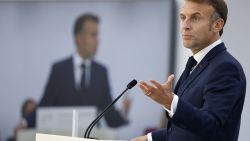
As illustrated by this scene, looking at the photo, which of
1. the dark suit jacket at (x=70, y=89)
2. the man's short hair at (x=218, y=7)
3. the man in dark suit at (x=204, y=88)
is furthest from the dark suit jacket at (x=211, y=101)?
the dark suit jacket at (x=70, y=89)

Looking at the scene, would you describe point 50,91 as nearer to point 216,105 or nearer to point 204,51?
point 204,51

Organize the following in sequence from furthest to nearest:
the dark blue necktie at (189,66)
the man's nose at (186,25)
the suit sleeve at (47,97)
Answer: the suit sleeve at (47,97) → the dark blue necktie at (189,66) → the man's nose at (186,25)

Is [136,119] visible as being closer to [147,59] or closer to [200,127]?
[147,59]

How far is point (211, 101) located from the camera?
6.61 feet

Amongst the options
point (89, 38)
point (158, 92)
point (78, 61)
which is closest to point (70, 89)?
point (78, 61)

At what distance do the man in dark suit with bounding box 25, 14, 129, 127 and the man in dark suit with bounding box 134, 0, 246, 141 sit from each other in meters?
2.86

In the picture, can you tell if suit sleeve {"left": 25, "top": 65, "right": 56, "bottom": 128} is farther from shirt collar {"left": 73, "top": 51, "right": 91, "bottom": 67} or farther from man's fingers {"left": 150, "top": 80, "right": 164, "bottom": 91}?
man's fingers {"left": 150, "top": 80, "right": 164, "bottom": 91}

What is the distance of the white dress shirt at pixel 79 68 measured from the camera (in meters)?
5.21

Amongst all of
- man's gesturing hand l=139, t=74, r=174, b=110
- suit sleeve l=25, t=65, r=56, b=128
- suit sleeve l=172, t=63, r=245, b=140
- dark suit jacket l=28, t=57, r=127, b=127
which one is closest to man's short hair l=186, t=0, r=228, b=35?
suit sleeve l=172, t=63, r=245, b=140

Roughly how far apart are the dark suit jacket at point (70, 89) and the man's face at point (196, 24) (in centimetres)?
298

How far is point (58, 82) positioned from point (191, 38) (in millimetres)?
3140

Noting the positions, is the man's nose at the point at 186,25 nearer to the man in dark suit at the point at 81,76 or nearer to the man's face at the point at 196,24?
the man's face at the point at 196,24

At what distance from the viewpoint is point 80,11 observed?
17.1ft

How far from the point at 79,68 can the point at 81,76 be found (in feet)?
0.23
